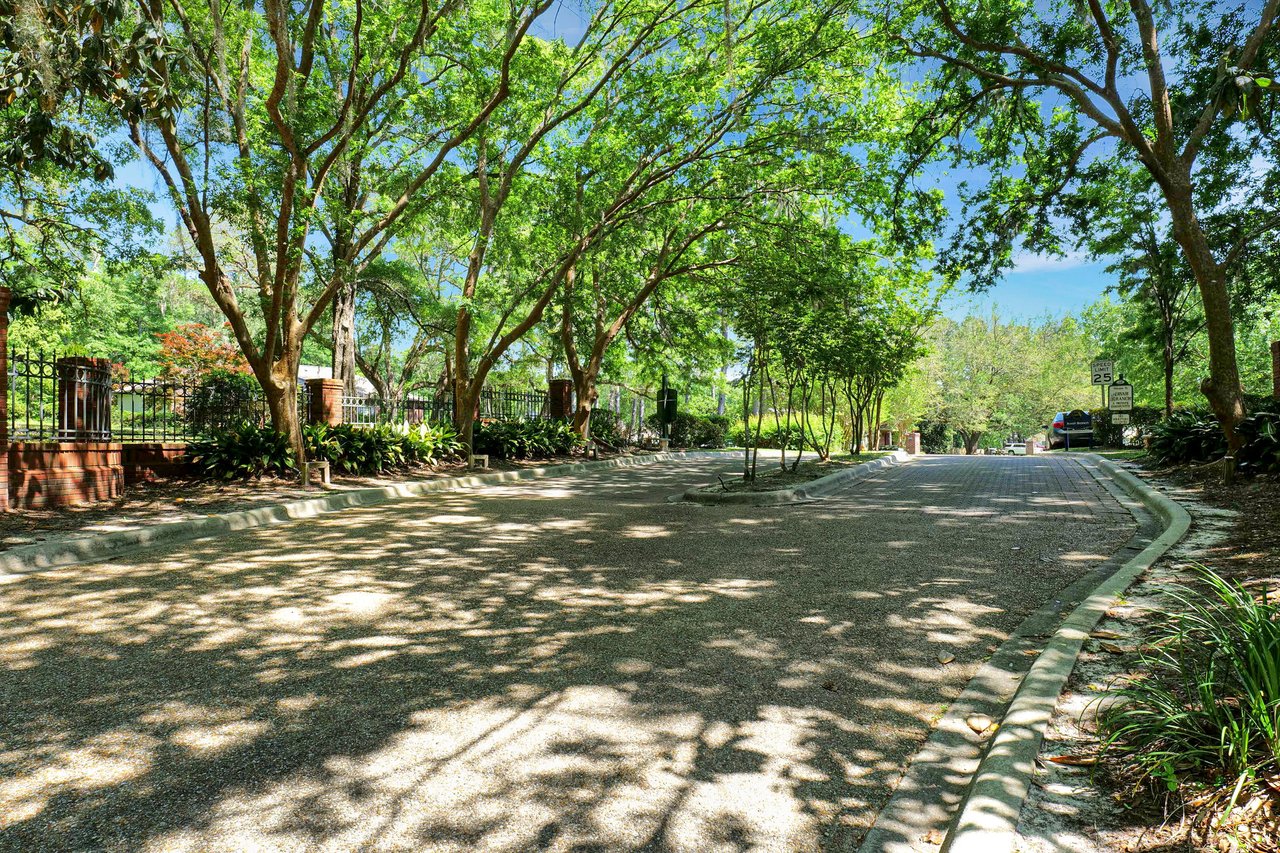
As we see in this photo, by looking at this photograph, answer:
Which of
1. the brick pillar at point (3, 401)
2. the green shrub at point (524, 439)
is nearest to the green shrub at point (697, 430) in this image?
the green shrub at point (524, 439)

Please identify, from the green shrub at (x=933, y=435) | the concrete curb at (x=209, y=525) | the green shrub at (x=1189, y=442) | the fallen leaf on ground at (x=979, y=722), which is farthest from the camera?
the green shrub at (x=933, y=435)

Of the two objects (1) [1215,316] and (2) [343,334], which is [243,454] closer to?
(2) [343,334]

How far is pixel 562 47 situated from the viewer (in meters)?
15.0

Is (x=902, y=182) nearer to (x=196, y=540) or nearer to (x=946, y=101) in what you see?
(x=946, y=101)

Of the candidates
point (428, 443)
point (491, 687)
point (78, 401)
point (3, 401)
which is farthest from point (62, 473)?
point (491, 687)

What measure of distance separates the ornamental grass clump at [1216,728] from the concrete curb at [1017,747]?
0.26m

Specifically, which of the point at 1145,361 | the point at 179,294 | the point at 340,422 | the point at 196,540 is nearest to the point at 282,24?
the point at 196,540

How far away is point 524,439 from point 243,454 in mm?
8295

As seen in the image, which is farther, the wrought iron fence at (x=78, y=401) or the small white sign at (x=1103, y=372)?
the small white sign at (x=1103, y=372)

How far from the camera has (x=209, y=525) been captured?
892 cm

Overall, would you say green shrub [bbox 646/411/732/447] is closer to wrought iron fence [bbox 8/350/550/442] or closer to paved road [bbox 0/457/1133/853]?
wrought iron fence [bbox 8/350/550/442]

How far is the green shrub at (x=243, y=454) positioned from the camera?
41.5ft

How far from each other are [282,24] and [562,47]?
6169mm

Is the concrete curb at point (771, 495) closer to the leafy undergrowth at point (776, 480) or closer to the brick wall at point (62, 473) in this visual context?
the leafy undergrowth at point (776, 480)
